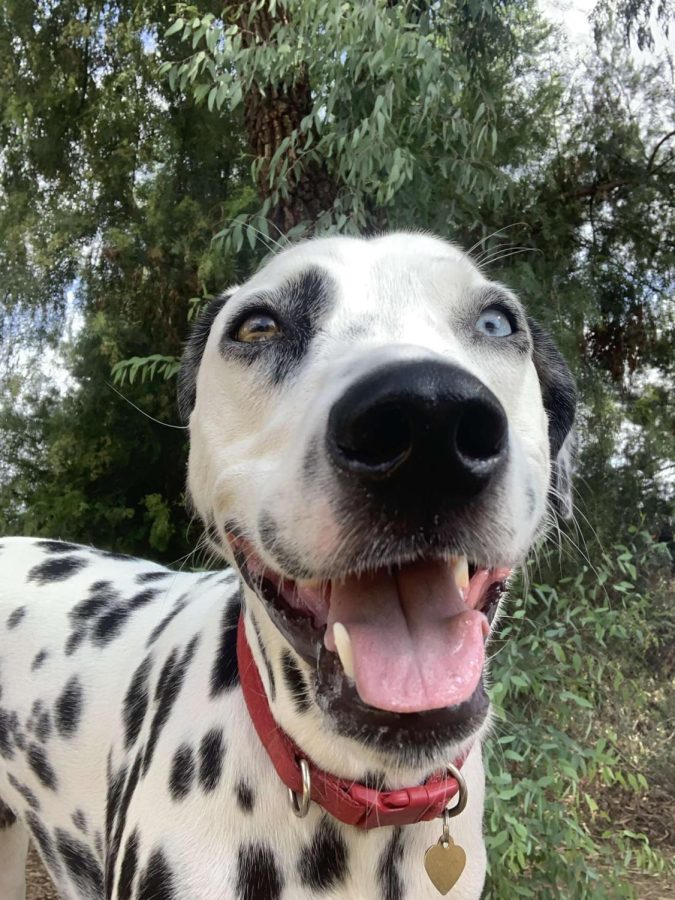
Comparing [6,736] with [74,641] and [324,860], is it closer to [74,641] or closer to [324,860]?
[74,641]

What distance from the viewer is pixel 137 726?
220 centimetres

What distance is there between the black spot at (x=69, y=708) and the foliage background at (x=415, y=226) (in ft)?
1.83

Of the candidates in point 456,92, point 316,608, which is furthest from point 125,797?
point 456,92

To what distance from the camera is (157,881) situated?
5.53ft

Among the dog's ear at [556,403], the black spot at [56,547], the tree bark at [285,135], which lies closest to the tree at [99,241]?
the tree bark at [285,135]

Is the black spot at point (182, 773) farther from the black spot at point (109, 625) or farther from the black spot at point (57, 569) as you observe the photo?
the black spot at point (57, 569)

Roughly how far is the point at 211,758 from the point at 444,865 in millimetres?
581

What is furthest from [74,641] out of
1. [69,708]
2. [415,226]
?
[415,226]

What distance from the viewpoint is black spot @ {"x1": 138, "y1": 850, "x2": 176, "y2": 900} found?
5.42 feet

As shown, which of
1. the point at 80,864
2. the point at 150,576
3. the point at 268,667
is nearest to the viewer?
the point at 268,667

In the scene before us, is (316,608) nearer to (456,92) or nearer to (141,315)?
(456,92)

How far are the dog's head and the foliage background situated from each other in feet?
3.03

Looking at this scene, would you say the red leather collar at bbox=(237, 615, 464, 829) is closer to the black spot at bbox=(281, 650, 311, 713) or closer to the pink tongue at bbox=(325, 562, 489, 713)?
the black spot at bbox=(281, 650, 311, 713)

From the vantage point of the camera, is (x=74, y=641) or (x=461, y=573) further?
(x=74, y=641)
